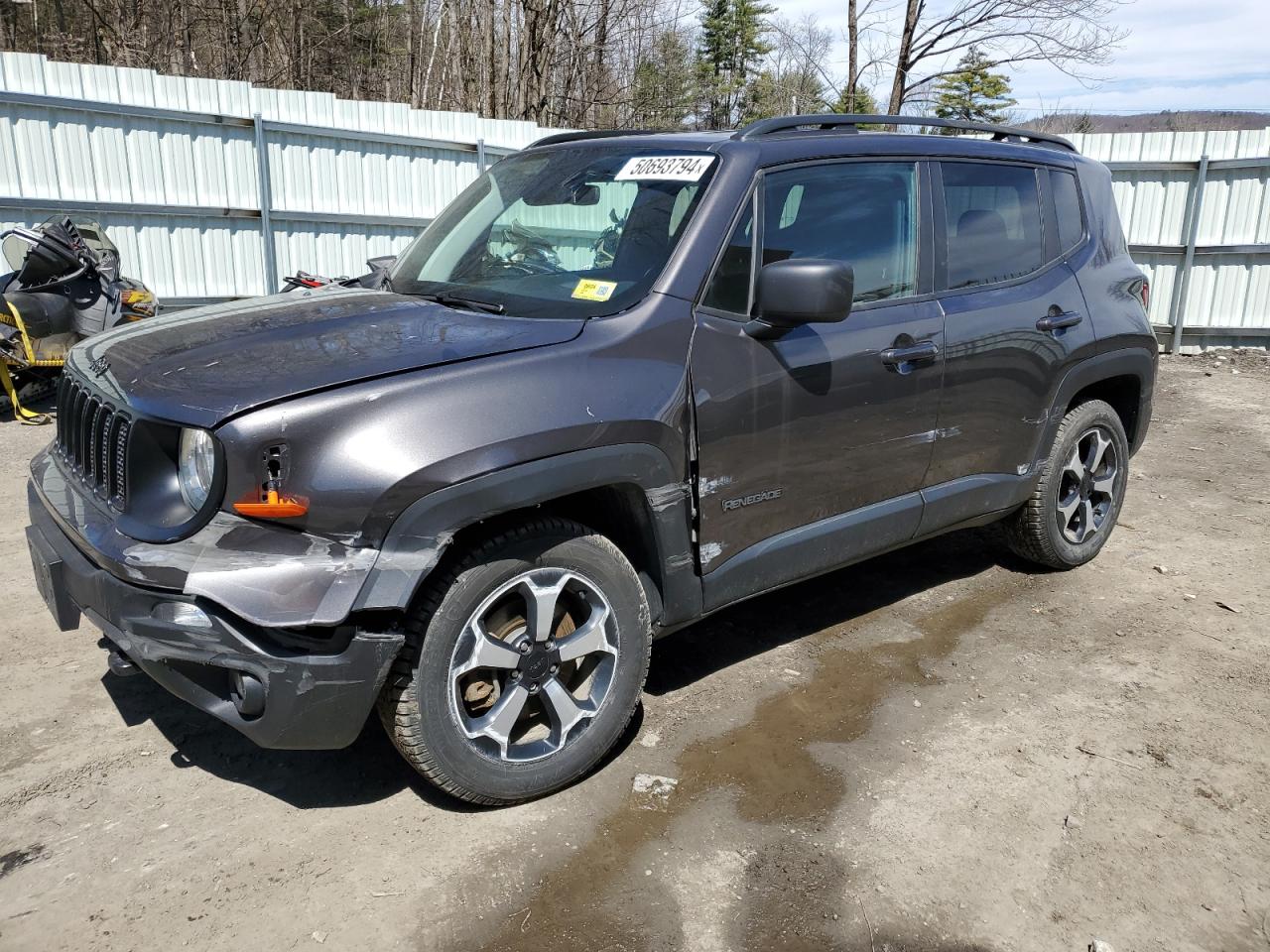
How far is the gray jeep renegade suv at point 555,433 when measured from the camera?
2564 mm

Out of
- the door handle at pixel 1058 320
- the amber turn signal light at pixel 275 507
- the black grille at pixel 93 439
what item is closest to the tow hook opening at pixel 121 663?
the black grille at pixel 93 439

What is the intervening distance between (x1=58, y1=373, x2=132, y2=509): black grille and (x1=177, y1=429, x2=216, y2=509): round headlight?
0.56 ft

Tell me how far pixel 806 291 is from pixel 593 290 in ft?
2.25

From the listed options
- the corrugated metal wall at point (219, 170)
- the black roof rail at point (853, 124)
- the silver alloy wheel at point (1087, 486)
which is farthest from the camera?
the corrugated metal wall at point (219, 170)

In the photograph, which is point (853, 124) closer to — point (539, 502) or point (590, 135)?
point (590, 135)

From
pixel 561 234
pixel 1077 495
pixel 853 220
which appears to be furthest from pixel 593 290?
pixel 1077 495

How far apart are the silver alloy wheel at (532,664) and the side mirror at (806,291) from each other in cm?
108

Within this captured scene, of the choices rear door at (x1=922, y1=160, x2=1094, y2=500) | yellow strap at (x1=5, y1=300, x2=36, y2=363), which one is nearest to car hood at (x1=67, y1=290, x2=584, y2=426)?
rear door at (x1=922, y1=160, x2=1094, y2=500)

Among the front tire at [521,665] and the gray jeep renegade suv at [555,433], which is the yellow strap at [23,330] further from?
the front tire at [521,665]

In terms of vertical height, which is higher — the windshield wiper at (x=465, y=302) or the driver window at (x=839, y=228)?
the driver window at (x=839, y=228)

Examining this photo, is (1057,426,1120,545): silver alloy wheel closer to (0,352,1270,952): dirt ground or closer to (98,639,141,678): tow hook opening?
(0,352,1270,952): dirt ground

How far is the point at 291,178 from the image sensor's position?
10672mm

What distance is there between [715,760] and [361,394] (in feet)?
5.66

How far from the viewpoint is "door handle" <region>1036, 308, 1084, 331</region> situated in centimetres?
441
